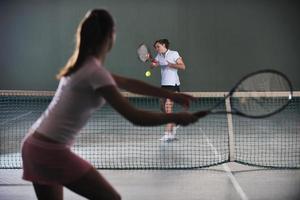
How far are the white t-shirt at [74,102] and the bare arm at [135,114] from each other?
4cm

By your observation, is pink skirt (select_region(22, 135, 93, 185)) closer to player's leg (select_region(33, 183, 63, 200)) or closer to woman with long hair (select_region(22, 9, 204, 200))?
woman with long hair (select_region(22, 9, 204, 200))

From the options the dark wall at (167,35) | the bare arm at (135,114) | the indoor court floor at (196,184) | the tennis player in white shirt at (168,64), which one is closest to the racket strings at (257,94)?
the indoor court floor at (196,184)

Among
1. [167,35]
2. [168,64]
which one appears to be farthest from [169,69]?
[167,35]

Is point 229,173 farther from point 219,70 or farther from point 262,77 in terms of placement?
point 219,70

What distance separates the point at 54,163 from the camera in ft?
7.19

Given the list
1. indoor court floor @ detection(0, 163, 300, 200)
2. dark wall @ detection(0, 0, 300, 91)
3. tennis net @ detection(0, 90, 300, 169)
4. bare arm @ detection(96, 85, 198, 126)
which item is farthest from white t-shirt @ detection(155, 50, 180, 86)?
dark wall @ detection(0, 0, 300, 91)

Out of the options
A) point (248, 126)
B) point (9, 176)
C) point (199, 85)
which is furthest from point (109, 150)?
point (199, 85)

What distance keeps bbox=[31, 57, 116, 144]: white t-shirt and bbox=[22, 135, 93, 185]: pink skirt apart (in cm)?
5

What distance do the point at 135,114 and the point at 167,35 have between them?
40.4 feet

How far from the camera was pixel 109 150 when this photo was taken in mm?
6777

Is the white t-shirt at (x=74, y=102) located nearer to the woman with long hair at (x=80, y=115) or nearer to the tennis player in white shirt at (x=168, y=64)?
the woman with long hair at (x=80, y=115)

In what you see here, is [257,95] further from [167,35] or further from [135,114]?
[167,35]

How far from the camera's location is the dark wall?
14.2 meters

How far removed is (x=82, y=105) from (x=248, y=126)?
7268mm
